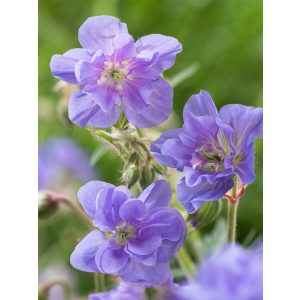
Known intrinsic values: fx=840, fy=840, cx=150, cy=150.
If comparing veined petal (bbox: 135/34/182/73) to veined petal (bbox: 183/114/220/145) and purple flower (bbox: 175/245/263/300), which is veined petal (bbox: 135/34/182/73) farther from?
purple flower (bbox: 175/245/263/300)

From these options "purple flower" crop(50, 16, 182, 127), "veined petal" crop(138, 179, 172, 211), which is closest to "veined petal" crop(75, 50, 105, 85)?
"purple flower" crop(50, 16, 182, 127)

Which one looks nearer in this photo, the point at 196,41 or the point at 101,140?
the point at 101,140

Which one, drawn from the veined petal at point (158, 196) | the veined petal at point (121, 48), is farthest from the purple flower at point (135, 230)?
the veined petal at point (121, 48)
